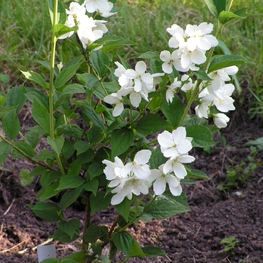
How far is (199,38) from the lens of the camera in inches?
50.0

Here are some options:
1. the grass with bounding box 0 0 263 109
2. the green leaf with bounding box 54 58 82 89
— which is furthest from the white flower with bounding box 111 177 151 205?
the grass with bounding box 0 0 263 109

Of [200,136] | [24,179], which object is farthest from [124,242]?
[24,179]

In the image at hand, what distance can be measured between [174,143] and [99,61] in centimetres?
34

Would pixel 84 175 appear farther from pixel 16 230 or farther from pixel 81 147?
pixel 16 230

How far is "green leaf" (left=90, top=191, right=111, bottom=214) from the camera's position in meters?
1.53

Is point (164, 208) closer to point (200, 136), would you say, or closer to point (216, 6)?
point (200, 136)

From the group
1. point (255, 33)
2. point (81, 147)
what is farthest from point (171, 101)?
point (255, 33)

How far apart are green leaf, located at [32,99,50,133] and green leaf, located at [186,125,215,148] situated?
386mm

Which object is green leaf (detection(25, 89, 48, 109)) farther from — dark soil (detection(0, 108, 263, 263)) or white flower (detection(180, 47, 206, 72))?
dark soil (detection(0, 108, 263, 263))

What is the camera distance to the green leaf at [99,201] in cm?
153

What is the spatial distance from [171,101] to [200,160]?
1.37 m

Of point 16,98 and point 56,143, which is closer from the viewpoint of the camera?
point 56,143

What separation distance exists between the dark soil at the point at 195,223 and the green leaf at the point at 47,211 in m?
0.32

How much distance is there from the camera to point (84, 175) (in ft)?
5.39
